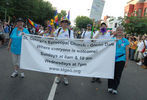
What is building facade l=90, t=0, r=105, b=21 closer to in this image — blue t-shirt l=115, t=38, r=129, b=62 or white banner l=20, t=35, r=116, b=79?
blue t-shirt l=115, t=38, r=129, b=62

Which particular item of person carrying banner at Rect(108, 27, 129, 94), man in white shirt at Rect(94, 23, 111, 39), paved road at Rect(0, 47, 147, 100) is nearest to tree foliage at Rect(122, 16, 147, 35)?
paved road at Rect(0, 47, 147, 100)

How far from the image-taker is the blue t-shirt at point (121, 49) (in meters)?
4.04

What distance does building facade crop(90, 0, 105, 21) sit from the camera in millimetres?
7102

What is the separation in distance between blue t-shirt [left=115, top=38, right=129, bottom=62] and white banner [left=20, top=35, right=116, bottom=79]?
180 millimetres

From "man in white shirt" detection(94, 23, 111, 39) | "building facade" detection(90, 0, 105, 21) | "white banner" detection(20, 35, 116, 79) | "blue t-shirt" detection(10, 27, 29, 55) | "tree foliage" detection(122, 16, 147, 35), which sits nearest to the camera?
"white banner" detection(20, 35, 116, 79)

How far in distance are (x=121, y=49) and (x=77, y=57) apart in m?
1.21

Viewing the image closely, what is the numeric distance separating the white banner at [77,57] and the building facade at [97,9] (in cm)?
354

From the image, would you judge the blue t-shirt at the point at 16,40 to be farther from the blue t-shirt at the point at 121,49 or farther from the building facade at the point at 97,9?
the building facade at the point at 97,9

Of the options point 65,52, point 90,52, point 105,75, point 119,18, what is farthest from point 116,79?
point 119,18

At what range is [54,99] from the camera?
12.0 ft

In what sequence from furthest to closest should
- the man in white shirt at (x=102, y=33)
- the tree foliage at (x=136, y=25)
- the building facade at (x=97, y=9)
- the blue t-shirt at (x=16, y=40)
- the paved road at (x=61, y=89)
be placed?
the tree foliage at (x=136, y=25)
the building facade at (x=97, y=9)
the man in white shirt at (x=102, y=33)
the blue t-shirt at (x=16, y=40)
the paved road at (x=61, y=89)

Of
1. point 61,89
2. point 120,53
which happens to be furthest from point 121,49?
point 61,89

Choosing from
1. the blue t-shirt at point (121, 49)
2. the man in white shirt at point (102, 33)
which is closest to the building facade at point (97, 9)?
the man in white shirt at point (102, 33)

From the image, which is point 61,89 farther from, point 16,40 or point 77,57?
point 16,40
